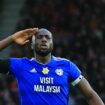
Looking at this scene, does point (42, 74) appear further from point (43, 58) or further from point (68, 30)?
point (68, 30)

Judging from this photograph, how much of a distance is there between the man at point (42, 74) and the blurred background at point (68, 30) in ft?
17.9

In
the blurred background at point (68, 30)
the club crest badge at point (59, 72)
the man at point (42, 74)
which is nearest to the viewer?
the man at point (42, 74)

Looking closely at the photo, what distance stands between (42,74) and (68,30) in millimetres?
8960

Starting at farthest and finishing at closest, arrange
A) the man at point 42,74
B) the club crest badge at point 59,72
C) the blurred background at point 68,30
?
1. the blurred background at point 68,30
2. the club crest badge at point 59,72
3. the man at point 42,74

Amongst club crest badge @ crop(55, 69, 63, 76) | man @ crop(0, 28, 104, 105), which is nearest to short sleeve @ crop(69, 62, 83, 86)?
man @ crop(0, 28, 104, 105)

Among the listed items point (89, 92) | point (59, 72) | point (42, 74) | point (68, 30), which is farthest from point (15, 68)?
point (68, 30)

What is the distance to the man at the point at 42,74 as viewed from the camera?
27.8 feet

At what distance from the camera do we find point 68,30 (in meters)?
17.5

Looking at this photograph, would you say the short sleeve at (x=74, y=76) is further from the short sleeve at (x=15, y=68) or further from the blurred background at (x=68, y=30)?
the blurred background at (x=68, y=30)

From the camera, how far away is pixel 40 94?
848cm

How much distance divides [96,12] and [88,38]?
146 cm

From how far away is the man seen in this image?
27.8ft

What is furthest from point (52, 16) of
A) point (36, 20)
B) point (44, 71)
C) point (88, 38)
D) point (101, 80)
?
point (44, 71)

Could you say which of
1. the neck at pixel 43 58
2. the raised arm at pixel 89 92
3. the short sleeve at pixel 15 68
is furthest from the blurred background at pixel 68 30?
the short sleeve at pixel 15 68
